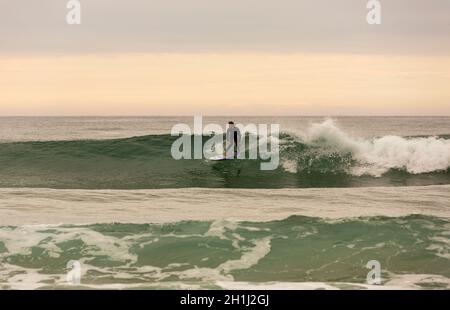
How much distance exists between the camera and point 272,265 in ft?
28.9

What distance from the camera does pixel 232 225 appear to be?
35.4 feet

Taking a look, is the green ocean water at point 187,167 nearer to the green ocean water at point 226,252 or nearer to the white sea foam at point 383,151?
the white sea foam at point 383,151

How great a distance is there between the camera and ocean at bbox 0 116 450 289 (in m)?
8.27

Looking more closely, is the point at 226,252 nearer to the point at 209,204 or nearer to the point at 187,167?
the point at 209,204

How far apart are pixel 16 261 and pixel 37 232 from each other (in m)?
1.28

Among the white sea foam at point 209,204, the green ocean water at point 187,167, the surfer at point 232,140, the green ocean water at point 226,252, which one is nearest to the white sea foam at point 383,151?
the green ocean water at point 187,167

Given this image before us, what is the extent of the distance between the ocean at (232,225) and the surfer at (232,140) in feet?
1.85

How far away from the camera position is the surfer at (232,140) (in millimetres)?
20453

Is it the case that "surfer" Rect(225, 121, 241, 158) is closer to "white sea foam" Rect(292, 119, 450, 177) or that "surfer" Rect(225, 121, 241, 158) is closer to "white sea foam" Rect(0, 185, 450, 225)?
"white sea foam" Rect(292, 119, 450, 177)

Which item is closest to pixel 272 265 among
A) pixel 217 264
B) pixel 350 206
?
pixel 217 264

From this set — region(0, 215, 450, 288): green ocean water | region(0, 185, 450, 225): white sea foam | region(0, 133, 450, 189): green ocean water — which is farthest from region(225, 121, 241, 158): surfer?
region(0, 215, 450, 288): green ocean water

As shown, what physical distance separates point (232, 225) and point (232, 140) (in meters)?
10.4

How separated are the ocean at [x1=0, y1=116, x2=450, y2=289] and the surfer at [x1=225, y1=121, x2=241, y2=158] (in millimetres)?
565

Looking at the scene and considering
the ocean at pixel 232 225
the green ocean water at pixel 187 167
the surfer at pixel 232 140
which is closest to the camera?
the ocean at pixel 232 225
